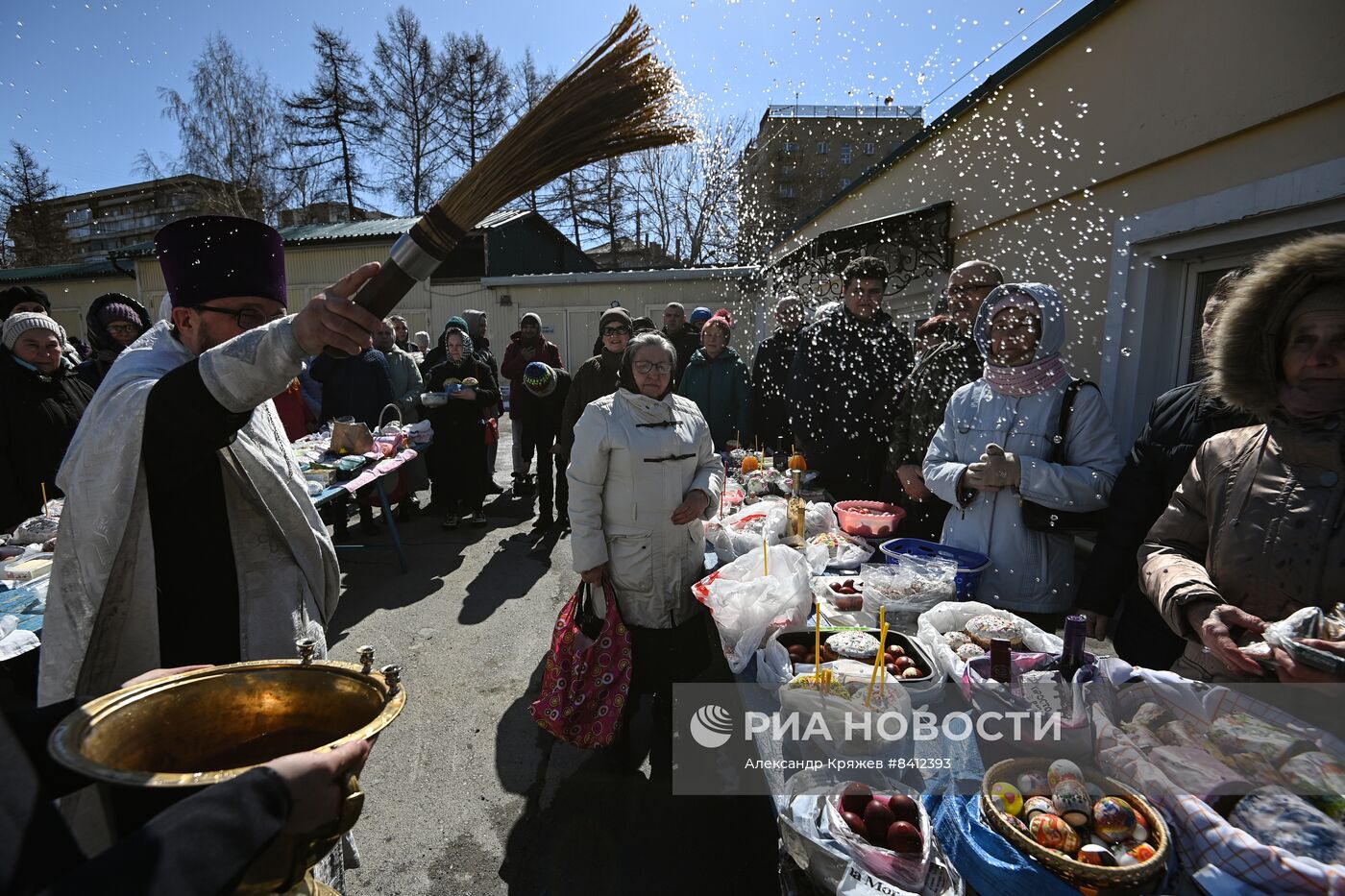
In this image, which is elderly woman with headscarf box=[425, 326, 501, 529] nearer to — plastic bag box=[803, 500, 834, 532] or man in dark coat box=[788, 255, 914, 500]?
man in dark coat box=[788, 255, 914, 500]

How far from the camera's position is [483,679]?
149 inches

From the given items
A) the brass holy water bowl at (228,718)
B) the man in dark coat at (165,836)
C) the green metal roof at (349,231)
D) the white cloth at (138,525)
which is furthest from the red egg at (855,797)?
the green metal roof at (349,231)

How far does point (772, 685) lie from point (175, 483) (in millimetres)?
1769

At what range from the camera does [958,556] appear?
8.57 ft

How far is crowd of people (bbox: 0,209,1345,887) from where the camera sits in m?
1.32

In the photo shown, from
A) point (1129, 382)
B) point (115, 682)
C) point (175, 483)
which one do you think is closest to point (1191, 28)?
point (1129, 382)

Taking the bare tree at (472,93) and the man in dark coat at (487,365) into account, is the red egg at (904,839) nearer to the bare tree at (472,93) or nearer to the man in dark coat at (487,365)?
the man in dark coat at (487,365)

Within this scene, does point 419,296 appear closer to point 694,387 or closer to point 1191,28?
point 694,387

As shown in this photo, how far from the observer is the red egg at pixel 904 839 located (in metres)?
1.29

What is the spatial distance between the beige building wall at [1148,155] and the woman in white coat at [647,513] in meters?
3.17

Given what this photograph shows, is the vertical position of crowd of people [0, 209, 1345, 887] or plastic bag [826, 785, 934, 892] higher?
crowd of people [0, 209, 1345, 887]

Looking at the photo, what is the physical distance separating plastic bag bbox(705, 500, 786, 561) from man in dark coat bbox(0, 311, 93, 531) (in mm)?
3903

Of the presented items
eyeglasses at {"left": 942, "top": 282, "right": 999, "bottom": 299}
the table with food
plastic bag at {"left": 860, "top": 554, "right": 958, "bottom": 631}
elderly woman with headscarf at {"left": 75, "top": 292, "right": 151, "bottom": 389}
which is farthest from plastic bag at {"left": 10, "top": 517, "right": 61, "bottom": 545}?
eyeglasses at {"left": 942, "top": 282, "right": 999, "bottom": 299}

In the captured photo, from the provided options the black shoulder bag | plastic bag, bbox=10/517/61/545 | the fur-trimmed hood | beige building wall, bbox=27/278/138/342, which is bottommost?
plastic bag, bbox=10/517/61/545
